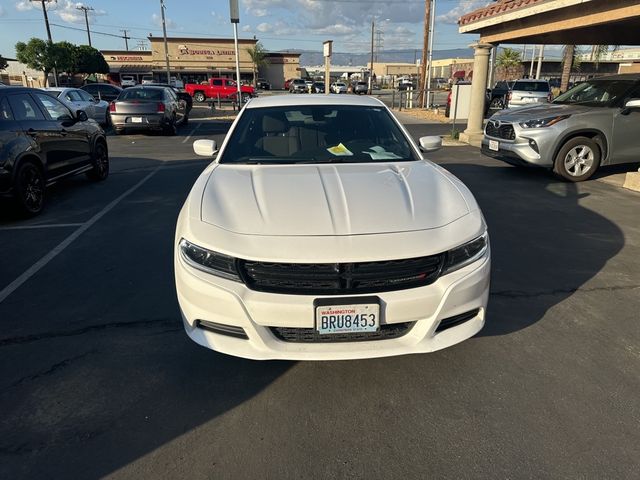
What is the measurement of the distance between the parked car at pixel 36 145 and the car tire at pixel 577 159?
8.15 m

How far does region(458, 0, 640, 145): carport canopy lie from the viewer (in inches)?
385

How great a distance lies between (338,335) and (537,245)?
141 inches

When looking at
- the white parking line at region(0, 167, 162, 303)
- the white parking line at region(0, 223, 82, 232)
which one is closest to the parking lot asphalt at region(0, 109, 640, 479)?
the white parking line at region(0, 167, 162, 303)

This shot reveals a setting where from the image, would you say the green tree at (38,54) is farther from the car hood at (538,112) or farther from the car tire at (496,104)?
the car hood at (538,112)

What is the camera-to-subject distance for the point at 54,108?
23.9 ft

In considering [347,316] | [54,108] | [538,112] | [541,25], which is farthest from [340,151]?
[541,25]

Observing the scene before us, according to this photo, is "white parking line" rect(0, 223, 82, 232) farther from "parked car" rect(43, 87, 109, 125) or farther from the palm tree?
the palm tree

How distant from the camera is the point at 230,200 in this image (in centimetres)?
296

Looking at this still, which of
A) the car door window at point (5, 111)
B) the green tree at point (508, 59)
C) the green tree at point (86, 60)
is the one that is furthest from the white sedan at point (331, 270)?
the green tree at point (508, 59)

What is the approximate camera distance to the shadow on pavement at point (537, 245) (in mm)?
3824

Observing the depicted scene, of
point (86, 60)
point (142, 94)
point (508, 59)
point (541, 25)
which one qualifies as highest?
point (508, 59)

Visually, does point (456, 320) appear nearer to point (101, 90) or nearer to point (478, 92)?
point (478, 92)

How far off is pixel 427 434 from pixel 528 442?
50 centimetres

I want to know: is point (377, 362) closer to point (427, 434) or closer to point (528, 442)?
point (427, 434)
